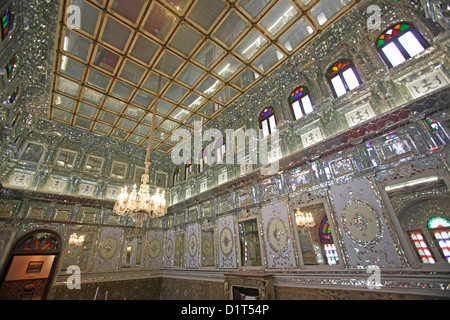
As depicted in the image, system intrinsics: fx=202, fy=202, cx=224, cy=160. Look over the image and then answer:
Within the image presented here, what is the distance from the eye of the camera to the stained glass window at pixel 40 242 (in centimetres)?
814

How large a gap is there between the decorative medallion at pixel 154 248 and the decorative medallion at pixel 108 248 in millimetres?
1648

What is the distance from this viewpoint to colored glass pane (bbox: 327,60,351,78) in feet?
20.1

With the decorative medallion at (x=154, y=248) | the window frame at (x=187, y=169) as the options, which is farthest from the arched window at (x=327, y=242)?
the decorative medallion at (x=154, y=248)

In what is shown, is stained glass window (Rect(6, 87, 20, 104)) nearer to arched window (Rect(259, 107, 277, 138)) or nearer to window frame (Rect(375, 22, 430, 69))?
arched window (Rect(259, 107, 277, 138))

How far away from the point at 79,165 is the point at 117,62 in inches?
234

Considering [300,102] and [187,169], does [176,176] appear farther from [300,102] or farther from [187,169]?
[300,102]

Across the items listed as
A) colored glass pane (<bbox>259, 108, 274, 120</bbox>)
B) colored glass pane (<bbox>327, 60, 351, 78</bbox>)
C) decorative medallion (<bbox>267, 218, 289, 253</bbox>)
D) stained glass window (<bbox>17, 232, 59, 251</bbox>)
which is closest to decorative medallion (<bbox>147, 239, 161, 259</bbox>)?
stained glass window (<bbox>17, 232, 59, 251</bbox>)

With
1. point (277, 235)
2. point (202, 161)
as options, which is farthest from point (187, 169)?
point (277, 235)

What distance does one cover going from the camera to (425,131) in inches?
167

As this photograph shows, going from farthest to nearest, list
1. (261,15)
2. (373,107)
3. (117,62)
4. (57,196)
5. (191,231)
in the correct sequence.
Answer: (191,231) → (57,196) → (117,62) → (261,15) → (373,107)

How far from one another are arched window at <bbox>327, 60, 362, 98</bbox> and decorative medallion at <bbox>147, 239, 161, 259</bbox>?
10699 mm

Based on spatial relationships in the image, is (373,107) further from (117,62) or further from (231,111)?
(117,62)

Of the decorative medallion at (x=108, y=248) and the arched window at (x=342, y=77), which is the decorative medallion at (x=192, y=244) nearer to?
the decorative medallion at (x=108, y=248)

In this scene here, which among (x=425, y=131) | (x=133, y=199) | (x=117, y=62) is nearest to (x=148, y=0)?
(x=117, y=62)
